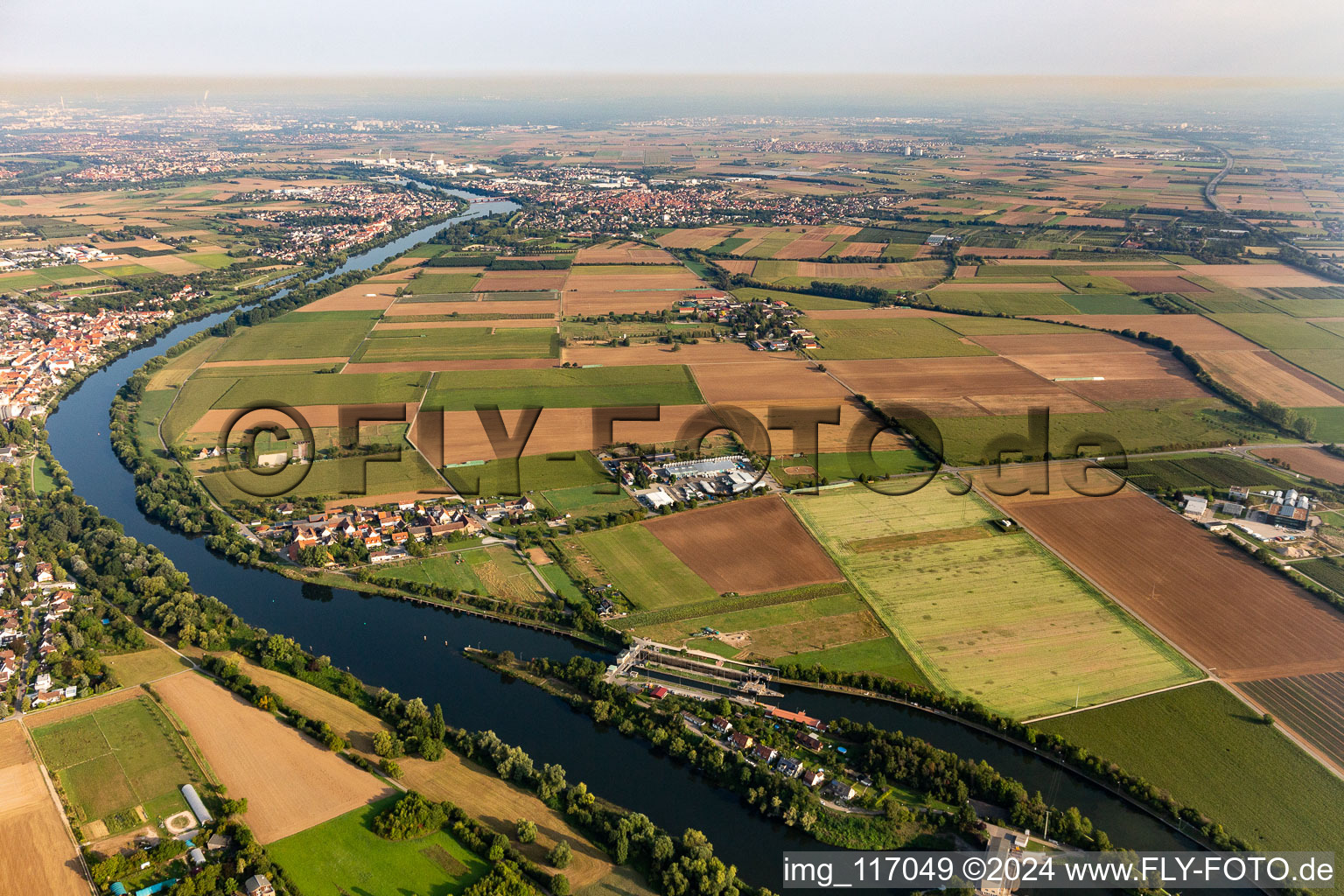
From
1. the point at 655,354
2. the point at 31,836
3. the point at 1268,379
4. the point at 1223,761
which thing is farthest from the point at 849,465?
the point at 31,836

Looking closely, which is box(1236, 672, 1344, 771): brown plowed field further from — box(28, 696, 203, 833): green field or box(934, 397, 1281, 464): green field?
box(28, 696, 203, 833): green field

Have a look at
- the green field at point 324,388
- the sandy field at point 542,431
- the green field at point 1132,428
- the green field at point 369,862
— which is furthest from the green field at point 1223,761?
the green field at point 324,388

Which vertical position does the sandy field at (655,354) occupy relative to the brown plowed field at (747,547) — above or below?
above

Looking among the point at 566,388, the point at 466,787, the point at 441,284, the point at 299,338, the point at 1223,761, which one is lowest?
the point at 466,787

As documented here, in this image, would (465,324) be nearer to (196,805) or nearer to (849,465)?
(849,465)

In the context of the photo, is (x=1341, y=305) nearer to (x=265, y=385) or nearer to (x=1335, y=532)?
(x=1335, y=532)

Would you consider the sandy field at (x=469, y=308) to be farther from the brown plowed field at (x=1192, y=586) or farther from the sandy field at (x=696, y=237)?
the brown plowed field at (x=1192, y=586)
